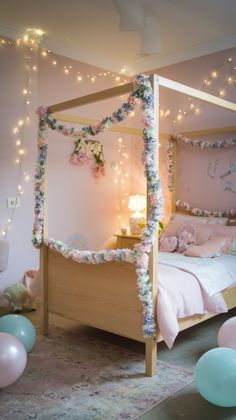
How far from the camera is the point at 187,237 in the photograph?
4.17 metres

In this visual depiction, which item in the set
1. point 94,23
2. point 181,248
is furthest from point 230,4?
point 181,248

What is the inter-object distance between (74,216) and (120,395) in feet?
8.53

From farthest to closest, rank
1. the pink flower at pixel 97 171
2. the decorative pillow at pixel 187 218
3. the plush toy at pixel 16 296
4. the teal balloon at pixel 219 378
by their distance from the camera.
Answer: the pink flower at pixel 97 171 → the decorative pillow at pixel 187 218 → the plush toy at pixel 16 296 → the teal balloon at pixel 219 378

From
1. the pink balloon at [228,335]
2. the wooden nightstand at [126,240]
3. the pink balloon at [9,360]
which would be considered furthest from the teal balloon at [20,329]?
the wooden nightstand at [126,240]

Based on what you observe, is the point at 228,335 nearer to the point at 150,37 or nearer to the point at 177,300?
→ the point at 177,300

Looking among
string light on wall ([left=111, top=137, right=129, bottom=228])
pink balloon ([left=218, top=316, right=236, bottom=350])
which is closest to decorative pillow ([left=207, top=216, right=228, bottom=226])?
string light on wall ([left=111, top=137, right=129, bottom=228])

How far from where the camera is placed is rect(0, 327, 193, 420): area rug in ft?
7.66

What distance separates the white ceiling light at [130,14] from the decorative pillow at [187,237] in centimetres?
191

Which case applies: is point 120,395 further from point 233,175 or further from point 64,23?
point 64,23

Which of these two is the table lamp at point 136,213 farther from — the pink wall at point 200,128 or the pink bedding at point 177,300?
the pink bedding at point 177,300

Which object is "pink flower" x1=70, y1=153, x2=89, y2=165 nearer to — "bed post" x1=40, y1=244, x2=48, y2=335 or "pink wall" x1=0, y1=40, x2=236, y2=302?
"pink wall" x1=0, y1=40, x2=236, y2=302

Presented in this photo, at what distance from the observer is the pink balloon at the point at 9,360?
242 centimetres

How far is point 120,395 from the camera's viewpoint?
98.9 inches

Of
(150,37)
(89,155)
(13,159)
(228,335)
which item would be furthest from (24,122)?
(228,335)
